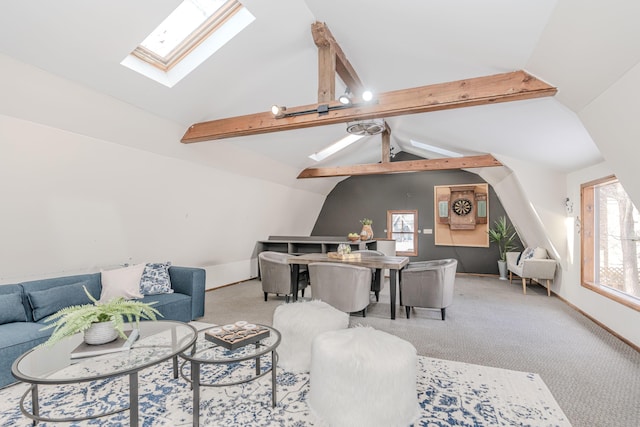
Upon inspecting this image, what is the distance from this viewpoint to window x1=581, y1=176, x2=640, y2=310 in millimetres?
3539

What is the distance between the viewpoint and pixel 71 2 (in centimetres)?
219

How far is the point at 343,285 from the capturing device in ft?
12.9

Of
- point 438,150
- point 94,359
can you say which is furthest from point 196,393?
point 438,150

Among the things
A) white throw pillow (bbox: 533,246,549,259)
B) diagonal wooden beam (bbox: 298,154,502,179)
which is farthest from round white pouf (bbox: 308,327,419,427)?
white throw pillow (bbox: 533,246,549,259)

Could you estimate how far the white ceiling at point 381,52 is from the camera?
2082 millimetres

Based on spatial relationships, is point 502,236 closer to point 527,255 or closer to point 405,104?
point 527,255

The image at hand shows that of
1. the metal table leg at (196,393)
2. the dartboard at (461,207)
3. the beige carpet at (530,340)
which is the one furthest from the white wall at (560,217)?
the metal table leg at (196,393)

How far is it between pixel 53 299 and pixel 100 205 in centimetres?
113

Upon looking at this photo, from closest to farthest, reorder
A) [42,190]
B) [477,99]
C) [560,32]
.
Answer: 1. [560,32]
2. [477,99]
3. [42,190]

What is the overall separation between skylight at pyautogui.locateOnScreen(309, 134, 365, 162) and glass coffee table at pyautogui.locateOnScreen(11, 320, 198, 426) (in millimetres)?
5086

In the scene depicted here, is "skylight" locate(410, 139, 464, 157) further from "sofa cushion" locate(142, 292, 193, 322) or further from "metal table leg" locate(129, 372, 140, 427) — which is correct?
"metal table leg" locate(129, 372, 140, 427)

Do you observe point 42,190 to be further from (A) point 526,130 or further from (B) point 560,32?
(A) point 526,130

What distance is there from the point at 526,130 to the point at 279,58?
313cm

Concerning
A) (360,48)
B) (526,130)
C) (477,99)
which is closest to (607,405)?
(477,99)
